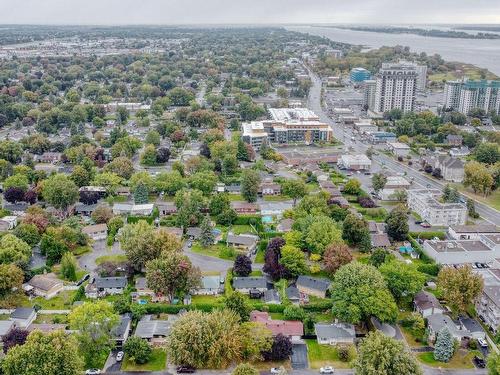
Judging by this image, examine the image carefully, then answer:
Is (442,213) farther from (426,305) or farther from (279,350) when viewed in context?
(279,350)

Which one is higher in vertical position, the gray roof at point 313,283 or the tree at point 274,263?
the tree at point 274,263

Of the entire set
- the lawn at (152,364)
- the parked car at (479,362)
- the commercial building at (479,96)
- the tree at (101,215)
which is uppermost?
the commercial building at (479,96)

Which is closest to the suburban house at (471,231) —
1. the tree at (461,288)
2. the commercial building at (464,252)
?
the commercial building at (464,252)

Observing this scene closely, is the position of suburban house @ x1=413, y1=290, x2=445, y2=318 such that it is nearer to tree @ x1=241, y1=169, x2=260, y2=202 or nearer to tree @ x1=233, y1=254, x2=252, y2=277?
tree @ x1=233, y1=254, x2=252, y2=277

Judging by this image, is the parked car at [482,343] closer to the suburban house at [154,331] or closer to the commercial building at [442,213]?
the suburban house at [154,331]

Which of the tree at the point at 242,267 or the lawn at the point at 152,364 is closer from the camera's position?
the lawn at the point at 152,364

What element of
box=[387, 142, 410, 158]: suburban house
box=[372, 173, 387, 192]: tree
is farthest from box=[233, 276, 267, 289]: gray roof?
box=[387, 142, 410, 158]: suburban house
